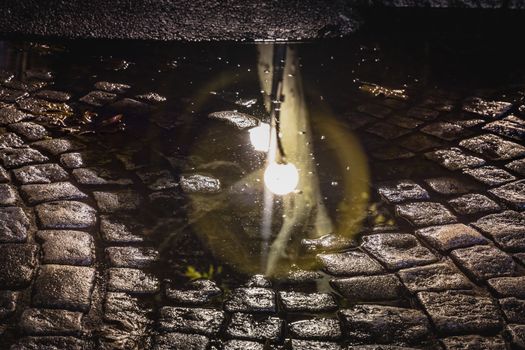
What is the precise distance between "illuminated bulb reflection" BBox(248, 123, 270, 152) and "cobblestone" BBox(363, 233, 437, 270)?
1294mm

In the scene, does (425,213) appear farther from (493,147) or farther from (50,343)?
(50,343)

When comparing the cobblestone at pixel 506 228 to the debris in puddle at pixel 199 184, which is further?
the debris in puddle at pixel 199 184

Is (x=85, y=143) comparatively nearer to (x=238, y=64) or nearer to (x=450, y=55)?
(x=238, y=64)

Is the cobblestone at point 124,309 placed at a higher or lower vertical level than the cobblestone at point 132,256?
lower

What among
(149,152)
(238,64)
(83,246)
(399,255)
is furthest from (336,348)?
(238,64)

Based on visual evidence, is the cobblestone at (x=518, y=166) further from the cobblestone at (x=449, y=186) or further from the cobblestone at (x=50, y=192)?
the cobblestone at (x=50, y=192)

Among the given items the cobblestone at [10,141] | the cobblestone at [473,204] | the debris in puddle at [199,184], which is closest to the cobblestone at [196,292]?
the debris in puddle at [199,184]

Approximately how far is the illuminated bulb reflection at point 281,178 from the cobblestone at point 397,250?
0.72m

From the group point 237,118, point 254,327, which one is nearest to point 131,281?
point 254,327

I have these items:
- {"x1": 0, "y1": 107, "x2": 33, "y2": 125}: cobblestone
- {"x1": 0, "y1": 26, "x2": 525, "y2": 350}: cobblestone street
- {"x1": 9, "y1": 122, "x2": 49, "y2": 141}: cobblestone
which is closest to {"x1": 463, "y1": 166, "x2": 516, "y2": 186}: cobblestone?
{"x1": 0, "y1": 26, "x2": 525, "y2": 350}: cobblestone street

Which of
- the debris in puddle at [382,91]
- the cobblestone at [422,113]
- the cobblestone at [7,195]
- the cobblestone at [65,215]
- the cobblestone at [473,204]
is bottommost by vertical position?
the cobblestone at [65,215]

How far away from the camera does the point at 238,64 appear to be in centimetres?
581

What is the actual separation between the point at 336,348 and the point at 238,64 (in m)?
3.94

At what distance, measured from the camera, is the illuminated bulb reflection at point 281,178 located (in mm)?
3703
